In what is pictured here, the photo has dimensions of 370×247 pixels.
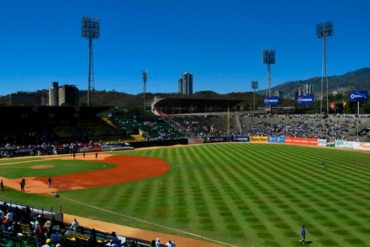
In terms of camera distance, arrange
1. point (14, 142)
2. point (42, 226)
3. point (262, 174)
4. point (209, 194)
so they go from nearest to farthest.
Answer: point (42, 226)
point (209, 194)
point (262, 174)
point (14, 142)

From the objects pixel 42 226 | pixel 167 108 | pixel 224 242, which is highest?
pixel 167 108

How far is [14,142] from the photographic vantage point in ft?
240

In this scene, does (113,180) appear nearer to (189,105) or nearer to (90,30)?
(90,30)

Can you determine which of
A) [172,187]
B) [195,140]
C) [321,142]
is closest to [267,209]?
[172,187]

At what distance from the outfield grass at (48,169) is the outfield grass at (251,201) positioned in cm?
1126

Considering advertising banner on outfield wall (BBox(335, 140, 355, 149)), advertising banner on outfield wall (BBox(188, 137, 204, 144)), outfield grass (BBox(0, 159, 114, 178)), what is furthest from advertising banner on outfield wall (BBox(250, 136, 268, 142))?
outfield grass (BBox(0, 159, 114, 178))

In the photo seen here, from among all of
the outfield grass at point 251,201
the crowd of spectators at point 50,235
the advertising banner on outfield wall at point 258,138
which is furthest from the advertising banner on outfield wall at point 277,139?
the crowd of spectators at point 50,235

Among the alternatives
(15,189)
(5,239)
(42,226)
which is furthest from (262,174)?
(5,239)

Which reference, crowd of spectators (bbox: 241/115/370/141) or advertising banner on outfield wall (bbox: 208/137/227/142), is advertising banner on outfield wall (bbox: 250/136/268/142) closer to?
advertising banner on outfield wall (bbox: 208/137/227/142)

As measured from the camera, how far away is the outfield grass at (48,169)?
156 feet

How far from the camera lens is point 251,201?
103 ft

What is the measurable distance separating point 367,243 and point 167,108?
121943 mm

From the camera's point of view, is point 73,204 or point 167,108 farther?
point 167,108

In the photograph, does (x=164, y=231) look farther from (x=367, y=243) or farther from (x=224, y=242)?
(x=367, y=243)
